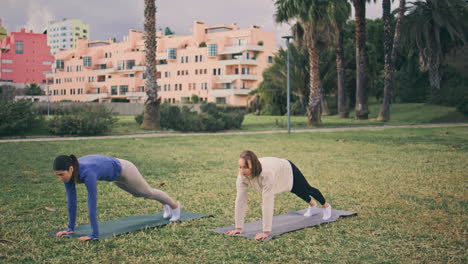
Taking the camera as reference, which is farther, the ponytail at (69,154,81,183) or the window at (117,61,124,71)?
the window at (117,61,124,71)

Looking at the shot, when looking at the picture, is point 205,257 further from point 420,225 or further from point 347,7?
point 347,7

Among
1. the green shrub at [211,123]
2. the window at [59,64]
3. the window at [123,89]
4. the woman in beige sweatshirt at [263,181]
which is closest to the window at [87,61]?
the window at [59,64]

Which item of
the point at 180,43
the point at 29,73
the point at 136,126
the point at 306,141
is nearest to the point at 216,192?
the point at 306,141

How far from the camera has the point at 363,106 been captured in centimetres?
3688

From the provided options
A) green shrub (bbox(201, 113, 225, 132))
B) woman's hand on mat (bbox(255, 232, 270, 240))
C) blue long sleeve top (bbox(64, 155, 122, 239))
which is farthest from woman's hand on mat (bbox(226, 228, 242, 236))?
green shrub (bbox(201, 113, 225, 132))

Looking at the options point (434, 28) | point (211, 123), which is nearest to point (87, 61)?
point (434, 28)

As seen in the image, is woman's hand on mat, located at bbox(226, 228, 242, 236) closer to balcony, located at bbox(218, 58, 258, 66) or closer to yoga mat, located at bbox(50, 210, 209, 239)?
yoga mat, located at bbox(50, 210, 209, 239)

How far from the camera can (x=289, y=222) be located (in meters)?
6.66

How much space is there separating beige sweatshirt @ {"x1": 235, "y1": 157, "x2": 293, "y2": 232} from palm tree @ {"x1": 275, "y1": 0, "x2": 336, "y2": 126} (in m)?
24.5

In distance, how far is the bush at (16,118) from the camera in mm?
22859

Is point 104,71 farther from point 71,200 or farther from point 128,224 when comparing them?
point 71,200

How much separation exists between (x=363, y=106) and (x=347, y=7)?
27.4ft

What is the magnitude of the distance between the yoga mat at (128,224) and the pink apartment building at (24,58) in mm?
110148

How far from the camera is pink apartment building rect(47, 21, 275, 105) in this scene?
80.4 meters
